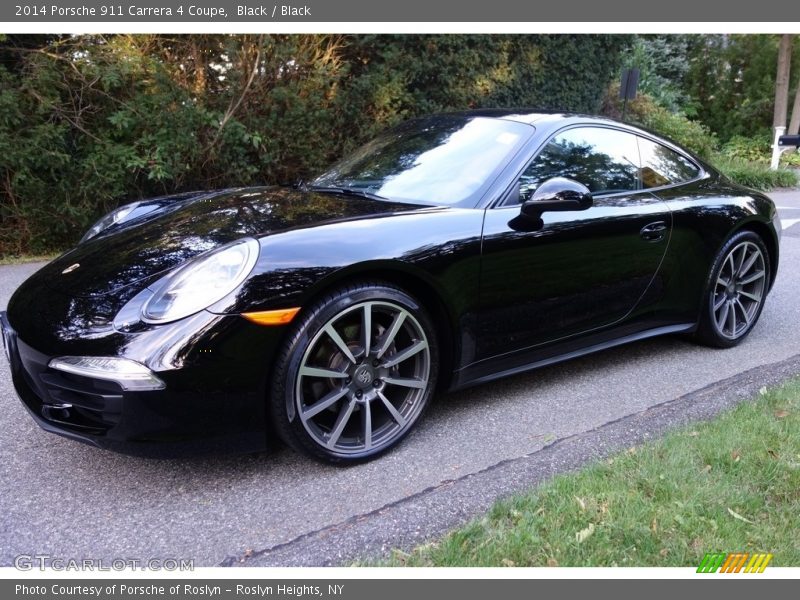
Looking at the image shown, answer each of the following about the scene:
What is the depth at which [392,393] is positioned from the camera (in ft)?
9.44

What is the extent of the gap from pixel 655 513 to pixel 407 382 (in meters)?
1.05

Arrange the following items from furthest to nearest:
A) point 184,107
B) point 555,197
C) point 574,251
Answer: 1. point 184,107
2. point 574,251
3. point 555,197

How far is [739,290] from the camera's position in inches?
168

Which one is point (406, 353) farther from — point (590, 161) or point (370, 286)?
point (590, 161)

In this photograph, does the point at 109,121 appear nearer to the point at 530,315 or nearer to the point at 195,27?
the point at 195,27

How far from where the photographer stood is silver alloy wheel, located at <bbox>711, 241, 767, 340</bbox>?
13.6 ft

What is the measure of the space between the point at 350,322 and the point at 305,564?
3.01 feet

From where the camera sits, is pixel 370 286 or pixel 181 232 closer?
pixel 370 286

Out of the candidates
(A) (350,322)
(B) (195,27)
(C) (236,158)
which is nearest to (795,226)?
(C) (236,158)
